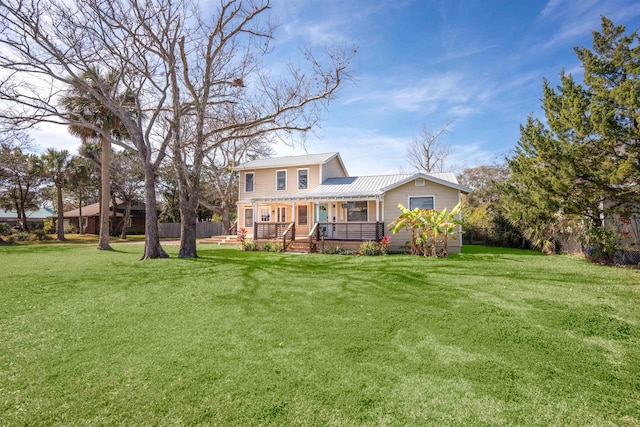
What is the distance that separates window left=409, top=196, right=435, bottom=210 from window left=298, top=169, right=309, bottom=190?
24.3ft

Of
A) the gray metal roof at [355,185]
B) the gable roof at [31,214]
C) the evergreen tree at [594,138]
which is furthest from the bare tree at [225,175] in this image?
the gable roof at [31,214]

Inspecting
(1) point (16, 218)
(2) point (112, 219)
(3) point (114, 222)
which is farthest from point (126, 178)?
(1) point (16, 218)

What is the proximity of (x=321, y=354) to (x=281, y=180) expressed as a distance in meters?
18.1

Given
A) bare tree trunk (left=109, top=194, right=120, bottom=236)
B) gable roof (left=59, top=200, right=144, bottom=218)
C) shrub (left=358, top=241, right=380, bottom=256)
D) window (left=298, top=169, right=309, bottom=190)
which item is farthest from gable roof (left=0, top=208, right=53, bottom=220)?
shrub (left=358, top=241, right=380, bottom=256)

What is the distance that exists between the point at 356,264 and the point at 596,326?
6.61 m

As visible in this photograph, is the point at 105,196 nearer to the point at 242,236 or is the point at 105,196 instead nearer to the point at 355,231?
the point at 242,236

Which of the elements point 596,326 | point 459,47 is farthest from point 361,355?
point 459,47

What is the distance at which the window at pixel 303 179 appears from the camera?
20.4m

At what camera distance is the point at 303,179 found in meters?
20.5

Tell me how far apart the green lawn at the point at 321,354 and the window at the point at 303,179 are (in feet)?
44.1

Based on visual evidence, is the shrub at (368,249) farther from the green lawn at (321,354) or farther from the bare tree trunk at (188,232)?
the bare tree trunk at (188,232)

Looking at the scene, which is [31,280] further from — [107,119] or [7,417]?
[107,119]

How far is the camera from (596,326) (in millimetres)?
4641

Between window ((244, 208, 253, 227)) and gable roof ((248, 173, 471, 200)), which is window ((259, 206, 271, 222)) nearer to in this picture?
window ((244, 208, 253, 227))
